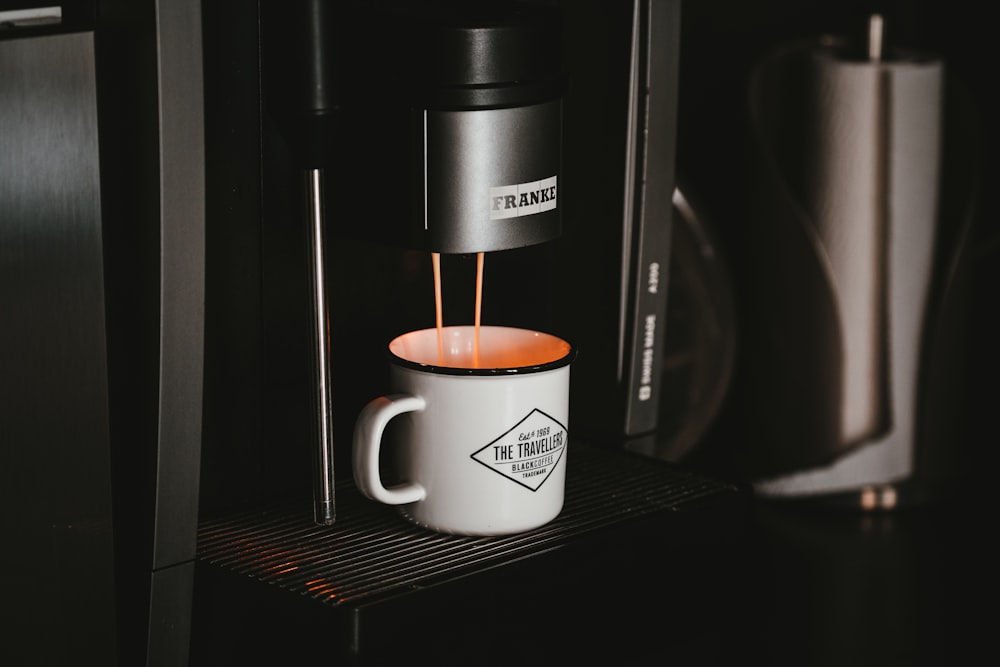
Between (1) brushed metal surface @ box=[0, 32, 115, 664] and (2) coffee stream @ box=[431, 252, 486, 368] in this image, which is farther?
(2) coffee stream @ box=[431, 252, 486, 368]

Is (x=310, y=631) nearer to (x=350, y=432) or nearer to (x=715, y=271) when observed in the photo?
(x=350, y=432)

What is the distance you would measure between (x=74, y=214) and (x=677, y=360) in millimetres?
626

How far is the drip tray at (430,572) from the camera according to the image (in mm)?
561

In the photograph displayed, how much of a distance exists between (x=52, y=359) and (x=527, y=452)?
215mm

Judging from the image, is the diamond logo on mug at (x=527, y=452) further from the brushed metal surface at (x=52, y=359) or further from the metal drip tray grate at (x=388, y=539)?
the brushed metal surface at (x=52, y=359)

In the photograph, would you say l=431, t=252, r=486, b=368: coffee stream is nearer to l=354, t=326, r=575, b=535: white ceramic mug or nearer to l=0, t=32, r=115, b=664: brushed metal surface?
l=354, t=326, r=575, b=535: white ceramic mug

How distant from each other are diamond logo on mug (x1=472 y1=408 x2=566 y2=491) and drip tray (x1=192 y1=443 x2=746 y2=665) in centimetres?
3

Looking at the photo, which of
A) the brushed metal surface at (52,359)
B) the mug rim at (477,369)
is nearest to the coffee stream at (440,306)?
the mug rim at (477,369)

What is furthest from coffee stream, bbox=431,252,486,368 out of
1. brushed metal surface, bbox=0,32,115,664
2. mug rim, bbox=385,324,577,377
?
brushed metal surface, bbox=0,32,115,664

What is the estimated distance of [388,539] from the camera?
0.63 m

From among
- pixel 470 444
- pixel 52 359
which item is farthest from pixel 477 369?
pixel 52 359

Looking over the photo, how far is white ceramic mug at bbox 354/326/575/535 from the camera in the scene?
0.62 metres

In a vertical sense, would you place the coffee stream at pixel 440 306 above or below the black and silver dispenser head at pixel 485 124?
below

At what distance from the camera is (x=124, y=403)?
0.58 metres
